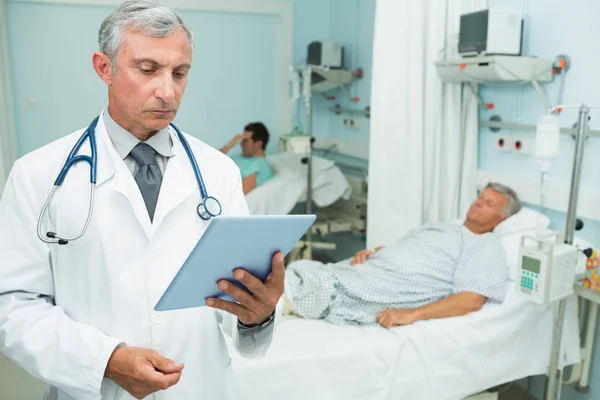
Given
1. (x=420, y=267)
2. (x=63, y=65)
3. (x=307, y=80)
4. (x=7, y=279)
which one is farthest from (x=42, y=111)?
(x=7, y=279)

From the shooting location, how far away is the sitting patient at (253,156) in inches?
150

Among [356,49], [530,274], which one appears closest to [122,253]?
[530,274]

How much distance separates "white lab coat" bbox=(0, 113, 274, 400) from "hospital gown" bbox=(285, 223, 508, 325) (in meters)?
0.98

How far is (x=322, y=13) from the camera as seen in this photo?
4.46 meters

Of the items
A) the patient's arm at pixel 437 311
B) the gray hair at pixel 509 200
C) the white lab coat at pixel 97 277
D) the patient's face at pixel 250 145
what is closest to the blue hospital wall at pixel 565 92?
the gray hair at pixel 509 200

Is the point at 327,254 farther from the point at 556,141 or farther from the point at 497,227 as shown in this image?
the point at 556,141

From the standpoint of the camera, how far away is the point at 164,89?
96 cm

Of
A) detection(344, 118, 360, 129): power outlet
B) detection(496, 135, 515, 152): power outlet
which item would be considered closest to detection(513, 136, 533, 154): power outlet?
detection(496, 135, 515, 152): power outlet

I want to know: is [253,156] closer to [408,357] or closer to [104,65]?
[408,357]

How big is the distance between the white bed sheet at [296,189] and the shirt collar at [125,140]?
8.12 ft

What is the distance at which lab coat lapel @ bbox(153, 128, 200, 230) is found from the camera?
1022 mm

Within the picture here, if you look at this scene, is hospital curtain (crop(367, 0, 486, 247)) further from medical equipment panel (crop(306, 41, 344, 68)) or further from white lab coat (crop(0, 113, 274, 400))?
white lab coat (crop(0, 113, 274, 400))

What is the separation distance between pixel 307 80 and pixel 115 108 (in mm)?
2520

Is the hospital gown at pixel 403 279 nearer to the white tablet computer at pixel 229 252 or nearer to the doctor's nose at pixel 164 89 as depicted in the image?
the white tablet computer at pixel 229 252
